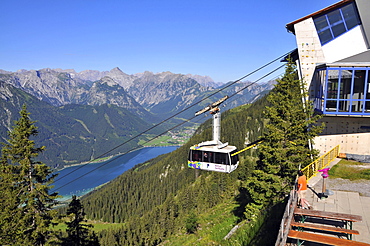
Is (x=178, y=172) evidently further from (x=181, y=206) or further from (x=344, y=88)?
(x=344, y=88)

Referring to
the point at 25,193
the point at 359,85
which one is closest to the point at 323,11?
the point at 359,85

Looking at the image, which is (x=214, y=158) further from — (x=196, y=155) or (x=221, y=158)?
(x=196, y=155)

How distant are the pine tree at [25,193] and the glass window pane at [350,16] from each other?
1129 inches

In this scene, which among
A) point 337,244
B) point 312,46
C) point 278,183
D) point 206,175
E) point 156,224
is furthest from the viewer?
point 206,175

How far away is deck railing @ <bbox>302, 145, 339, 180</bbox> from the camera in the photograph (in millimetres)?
20094

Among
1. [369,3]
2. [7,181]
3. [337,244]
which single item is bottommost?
[7,181]

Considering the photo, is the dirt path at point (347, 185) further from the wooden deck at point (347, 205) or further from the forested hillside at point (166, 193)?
the forested hillside at point (166, 193)

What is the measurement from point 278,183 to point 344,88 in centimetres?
1099

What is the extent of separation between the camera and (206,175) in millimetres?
117938

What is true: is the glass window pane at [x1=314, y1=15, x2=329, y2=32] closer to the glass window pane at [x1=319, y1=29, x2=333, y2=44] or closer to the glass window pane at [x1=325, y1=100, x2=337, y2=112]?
the glass window pane at [x1=319, y1=29, x2=333, y2=44]

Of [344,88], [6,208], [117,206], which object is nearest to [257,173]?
[344,88]

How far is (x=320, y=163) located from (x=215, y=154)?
8.58 meters

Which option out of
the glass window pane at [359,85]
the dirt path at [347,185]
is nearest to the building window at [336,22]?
the glass window pane at [359,85]

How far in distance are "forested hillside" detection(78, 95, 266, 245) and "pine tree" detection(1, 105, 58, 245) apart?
59783mm
